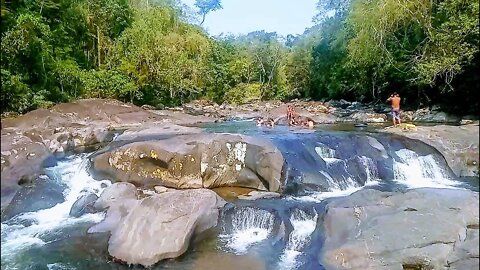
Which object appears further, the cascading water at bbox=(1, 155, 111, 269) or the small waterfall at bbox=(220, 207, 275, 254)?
the small waterfall at bbox=(220, 207, 275, 254)

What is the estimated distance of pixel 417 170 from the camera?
1131 cm

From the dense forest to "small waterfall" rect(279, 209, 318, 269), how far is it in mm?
3884

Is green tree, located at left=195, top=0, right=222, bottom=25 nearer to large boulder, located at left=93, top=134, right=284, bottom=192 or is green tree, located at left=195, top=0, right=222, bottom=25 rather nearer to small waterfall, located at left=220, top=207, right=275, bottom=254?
large boulder, located at left=93, top=134, right=284, bottom=192

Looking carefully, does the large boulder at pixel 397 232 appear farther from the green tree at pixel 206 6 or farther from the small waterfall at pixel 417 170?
the green tree at pixel 206 6

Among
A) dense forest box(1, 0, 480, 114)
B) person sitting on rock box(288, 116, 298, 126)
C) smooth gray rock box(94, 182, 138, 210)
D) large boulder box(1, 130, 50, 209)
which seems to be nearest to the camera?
large boulder box(1, 130, 50, 209)

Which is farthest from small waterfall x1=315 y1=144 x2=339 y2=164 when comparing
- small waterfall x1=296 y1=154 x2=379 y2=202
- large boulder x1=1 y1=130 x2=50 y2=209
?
large boulder x1=1 y1=130 x2=50 y2=209

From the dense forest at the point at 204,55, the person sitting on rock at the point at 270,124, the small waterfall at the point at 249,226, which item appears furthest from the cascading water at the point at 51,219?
the person sitting on rock at the point at 270,124

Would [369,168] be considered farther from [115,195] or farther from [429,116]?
[115,195]

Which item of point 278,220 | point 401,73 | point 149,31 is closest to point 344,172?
point 278,220

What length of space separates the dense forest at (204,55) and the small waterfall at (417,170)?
165 cm

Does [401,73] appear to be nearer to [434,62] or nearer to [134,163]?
[434,62]

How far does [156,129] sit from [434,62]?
1088 cm

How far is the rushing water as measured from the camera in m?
6.80

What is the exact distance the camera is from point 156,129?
45.5 ft
